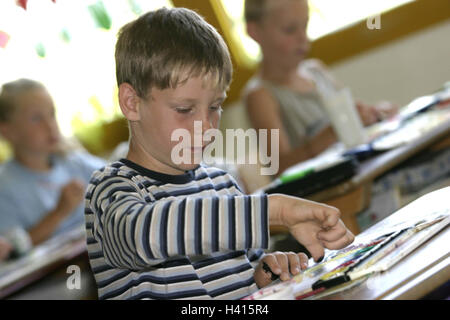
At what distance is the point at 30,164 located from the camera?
2316mm

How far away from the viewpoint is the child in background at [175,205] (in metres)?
0.61

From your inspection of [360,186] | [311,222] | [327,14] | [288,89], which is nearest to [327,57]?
[327,14]

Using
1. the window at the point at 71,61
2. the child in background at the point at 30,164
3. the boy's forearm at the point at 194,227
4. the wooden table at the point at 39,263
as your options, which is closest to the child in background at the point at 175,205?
the boy's forearm at the point at 194,227

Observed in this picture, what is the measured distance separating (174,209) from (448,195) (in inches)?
14.1

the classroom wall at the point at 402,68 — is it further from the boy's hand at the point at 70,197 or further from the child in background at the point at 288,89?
the boy's hand at the point at 70,197

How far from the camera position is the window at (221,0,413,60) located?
111 inches

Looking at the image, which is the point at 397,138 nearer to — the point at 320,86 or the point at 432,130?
the point at 432,130

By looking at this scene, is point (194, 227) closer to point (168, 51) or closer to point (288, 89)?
point (168, 51)

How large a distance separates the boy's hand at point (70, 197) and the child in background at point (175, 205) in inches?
50.7

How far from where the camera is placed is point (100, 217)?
28.8 inches

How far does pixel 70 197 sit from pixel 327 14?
1.40 m

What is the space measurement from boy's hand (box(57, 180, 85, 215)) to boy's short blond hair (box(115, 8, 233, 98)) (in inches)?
54.3

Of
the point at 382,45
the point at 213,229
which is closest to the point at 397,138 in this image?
the point at 213,229

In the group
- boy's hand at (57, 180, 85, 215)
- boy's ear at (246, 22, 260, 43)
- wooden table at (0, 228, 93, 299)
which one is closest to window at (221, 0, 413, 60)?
boy's ear at (246, 22, 260, 43)
